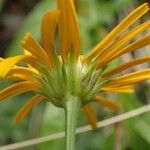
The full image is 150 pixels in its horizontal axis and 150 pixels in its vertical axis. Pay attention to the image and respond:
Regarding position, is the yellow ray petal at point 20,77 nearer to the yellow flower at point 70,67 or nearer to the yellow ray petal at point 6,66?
the yellow flower at point 70,67

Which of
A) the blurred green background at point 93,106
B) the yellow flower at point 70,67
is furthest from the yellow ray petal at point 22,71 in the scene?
the blurred green background at point 93,106

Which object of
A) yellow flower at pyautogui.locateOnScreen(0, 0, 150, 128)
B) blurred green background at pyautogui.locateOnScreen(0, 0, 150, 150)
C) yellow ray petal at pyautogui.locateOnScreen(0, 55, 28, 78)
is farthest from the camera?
blurred green background at pyautogui.locateOnScreen(0, 0, 150, 150)

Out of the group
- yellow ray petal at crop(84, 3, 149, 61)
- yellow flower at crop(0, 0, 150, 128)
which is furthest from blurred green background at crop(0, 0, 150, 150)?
yellow ray petal at crop(84, 3, 149, 61)

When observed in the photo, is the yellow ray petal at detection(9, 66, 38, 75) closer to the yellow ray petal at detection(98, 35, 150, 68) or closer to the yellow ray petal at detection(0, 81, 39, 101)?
the yellow ray petal at detection(0, 81, 39, 101)

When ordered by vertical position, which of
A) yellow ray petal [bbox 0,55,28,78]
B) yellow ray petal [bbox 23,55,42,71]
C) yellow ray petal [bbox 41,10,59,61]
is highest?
yellow ray petal [bbox 41,10,59,61]

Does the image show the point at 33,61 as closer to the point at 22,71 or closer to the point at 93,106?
the point at 22,71

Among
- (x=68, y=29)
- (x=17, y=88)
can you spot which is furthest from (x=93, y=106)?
(x=68, y=29)
